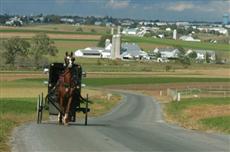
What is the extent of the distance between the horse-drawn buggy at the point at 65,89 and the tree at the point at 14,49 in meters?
138

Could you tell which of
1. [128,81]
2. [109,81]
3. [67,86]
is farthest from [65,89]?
[128,81]

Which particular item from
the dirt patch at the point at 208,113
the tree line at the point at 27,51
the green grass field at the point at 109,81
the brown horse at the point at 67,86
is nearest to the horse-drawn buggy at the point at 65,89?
the brown horse at the point at 67,86

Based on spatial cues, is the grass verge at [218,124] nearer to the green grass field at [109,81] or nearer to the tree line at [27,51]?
the green grass field at [109,81]

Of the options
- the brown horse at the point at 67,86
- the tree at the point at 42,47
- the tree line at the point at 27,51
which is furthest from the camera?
the tree at the point at 42,47

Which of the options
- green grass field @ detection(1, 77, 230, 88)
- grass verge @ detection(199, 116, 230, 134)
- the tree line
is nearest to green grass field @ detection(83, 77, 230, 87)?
green grass field @ detection(1, 77, 230, 88)

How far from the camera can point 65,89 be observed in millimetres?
21219

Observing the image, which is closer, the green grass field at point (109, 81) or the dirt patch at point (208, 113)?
the dirt patch at point (208, 113)

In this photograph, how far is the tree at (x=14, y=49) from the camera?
162 meters

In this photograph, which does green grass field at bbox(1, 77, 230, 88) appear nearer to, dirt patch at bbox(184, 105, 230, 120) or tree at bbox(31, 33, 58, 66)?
dirt patch at bbox(184, 105, 230, 120)

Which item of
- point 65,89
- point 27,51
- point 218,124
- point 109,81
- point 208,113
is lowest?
point 109,81

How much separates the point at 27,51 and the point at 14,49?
9315mm

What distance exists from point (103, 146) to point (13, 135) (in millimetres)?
4219

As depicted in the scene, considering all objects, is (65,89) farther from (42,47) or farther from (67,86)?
(42,47)

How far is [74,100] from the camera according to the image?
72.1 feet
